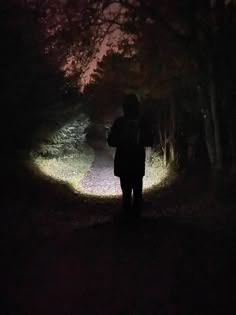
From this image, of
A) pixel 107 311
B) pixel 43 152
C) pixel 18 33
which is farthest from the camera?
pixel 43 152

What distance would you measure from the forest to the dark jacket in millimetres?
1073

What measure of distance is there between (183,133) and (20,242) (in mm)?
11947

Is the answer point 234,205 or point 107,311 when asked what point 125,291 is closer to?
point 107,311

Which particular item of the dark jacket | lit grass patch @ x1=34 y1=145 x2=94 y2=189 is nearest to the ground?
the dark jacket

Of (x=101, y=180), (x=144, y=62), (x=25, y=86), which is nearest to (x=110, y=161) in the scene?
(x=101, y=180)

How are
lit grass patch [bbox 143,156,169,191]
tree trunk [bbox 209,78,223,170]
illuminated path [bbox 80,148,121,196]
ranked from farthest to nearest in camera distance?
illuminated path [bbox 80,148,121,196] < lit grass patch [bbox 143,156,169,191] < tree trunk [bbox 209,78,223,170]

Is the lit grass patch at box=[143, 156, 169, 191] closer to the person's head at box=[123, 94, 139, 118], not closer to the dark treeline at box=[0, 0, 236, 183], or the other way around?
the dark treeline at box=[0, 0, 236, 183]

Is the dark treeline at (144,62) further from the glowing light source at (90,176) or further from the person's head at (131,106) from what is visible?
the person's head at (131,106)

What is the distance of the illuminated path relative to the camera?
63.3 feet

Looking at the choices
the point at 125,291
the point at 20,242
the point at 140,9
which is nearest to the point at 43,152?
the point at 140,9

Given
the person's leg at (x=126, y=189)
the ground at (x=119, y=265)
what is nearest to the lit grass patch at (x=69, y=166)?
the ground at (x=119, y=265)

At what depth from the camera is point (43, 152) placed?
22.0m

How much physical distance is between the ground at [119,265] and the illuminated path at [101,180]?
764cm

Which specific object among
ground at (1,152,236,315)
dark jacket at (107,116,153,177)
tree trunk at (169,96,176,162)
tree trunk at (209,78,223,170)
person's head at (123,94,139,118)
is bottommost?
ground at (1,152,236,315)
